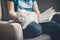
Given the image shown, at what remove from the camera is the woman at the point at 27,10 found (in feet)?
3.69

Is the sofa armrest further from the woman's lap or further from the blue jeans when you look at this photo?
the woman's lap

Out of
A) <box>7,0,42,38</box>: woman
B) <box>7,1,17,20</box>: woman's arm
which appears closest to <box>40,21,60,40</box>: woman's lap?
<box>7,0,42,38</box>: woman

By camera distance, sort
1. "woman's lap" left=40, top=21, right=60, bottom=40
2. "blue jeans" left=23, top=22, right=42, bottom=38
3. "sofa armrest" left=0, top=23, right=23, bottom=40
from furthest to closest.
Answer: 1. "woman's lap" left=40, top=21, right=60, bottom=40
2. "blue jeans" left=23, top=22, right=42, bottom=38
3. "sofa armrest" left=0, top=23, right=23, bottom=40

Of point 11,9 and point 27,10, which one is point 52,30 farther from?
point 11,9

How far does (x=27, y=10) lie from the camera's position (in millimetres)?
1398

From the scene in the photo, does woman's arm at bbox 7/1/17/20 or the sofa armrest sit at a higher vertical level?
woman's arm at bbox 7/1/17/20

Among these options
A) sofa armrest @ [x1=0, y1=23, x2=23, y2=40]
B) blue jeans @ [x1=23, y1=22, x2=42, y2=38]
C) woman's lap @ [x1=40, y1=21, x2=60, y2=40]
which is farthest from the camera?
woman's lap @ [x1=40, y1=21, x2=60, y2=40]

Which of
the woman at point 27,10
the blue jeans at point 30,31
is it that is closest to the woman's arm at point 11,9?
the woman at point 27,10

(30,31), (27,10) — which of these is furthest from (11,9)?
(30,31)

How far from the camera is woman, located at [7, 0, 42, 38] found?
1126mm

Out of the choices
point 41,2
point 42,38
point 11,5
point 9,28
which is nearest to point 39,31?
point 42,38

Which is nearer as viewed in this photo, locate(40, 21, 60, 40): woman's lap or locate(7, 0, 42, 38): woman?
locate(7, 0, 42, 38): woman

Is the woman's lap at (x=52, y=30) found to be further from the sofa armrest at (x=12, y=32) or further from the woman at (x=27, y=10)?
the sofa armrest at (x=12, y=32)

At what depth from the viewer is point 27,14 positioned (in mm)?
1212
